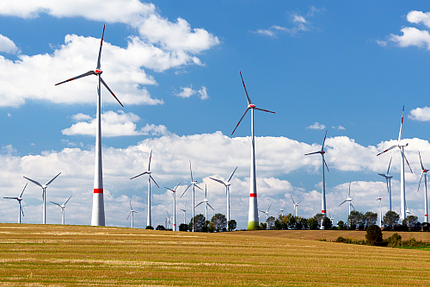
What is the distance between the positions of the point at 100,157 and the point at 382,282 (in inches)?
2233

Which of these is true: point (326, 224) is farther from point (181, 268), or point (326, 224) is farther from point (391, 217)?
point (181, 268)

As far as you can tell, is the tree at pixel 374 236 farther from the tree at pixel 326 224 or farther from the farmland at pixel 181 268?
the tree at pixel 326 224

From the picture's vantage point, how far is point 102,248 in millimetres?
45781

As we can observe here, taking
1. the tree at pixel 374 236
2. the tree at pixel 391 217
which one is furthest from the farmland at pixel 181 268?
the tree at pixel 391 217

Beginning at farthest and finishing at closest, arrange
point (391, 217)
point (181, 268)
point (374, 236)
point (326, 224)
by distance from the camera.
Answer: point (391, 217) < point (326, 224) < point (374, 236) < point (181, 268)

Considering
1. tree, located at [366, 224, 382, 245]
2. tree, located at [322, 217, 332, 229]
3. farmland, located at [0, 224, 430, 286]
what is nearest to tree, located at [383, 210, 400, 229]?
tree, located at [322, 217, 332, 229]

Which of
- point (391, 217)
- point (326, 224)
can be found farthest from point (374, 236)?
point (391, 217)

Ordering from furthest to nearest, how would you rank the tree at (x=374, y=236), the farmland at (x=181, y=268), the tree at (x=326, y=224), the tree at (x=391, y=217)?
the tree at (x=391, y=217)
the tree at (x=326, y=224)
the tree at (x=374, y=236)
the farmland at (x=181, y=268)

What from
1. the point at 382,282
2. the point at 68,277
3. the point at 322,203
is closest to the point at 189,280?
the point at 68,277

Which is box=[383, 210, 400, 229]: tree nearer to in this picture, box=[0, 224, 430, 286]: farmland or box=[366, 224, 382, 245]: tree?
box=[366, 224, 382, 245]: tree

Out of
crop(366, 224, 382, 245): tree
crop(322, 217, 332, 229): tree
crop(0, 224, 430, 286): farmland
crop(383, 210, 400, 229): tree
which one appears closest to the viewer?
crop(0, 224, 430, 286): farmland

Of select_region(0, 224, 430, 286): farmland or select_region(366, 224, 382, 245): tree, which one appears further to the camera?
select_region(366, 224, 382, 245): tree

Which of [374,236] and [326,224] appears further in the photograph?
[326,224]

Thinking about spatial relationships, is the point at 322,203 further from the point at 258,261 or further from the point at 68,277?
the point at 68,277
